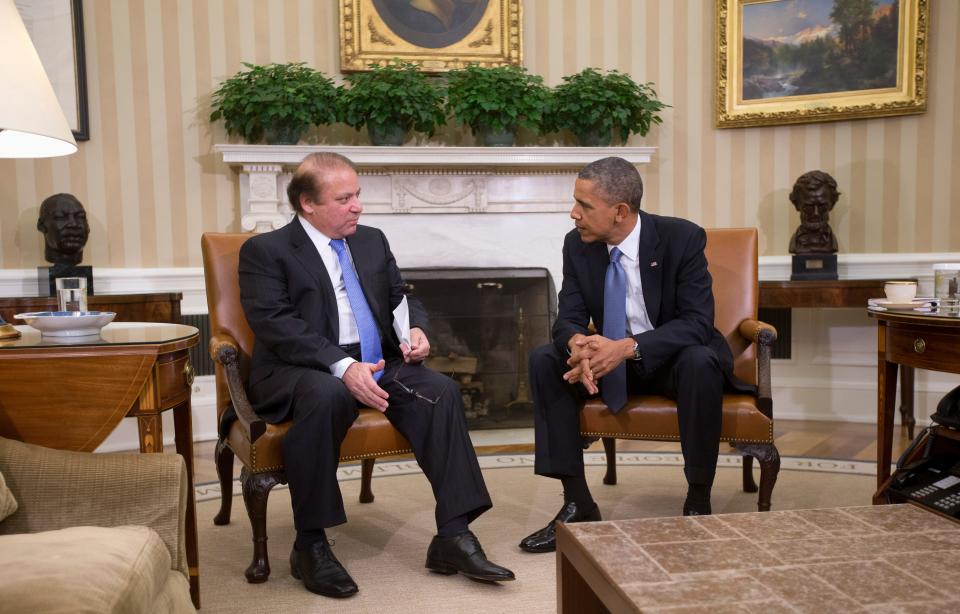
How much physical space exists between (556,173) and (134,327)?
2.81m

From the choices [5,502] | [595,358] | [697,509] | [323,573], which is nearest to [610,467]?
[697,509]

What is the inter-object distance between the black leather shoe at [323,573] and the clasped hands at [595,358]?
3.08 ft

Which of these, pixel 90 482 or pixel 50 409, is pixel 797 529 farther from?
pixel 50 409

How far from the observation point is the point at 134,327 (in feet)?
8.62

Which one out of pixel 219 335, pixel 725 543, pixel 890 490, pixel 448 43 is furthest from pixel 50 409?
pixel 448 43

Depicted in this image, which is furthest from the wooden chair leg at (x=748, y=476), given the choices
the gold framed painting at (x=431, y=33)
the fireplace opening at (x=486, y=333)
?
the gold framed painting at (x=431, y=33)

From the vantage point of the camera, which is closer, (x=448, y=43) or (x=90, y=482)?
(x=90, y=482)

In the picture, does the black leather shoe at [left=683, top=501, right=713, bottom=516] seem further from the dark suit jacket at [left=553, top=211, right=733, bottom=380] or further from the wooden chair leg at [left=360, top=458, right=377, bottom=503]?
the wooden chair leg at [left=360, top=458, right=377, bottom=503]

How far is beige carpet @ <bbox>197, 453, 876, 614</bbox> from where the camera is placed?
245 centimetres

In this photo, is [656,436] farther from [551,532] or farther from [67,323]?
[67,323]

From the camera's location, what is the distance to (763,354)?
2977mm

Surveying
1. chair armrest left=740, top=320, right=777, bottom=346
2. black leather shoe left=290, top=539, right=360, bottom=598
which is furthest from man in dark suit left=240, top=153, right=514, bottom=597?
chair armrest left=740, top=320, right=777, bottom=346

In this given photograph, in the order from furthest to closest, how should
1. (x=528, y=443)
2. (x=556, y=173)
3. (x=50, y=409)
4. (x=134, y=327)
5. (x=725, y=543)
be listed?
(x=556, y=173) → (x=528, y=443) → (x=134, y=327) → (x=50, y=409) → (x=725, y=543)

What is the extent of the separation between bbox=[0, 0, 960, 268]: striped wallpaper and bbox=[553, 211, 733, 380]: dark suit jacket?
2.23 meters
